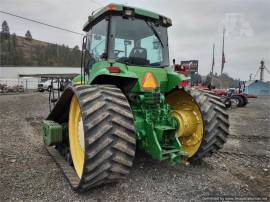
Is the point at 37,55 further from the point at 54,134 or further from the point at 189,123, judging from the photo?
the point at 189,123

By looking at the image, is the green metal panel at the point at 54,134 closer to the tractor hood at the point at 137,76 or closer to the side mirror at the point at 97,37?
the tractor hood at the point at 137,76

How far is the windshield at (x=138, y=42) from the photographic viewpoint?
4551 millimetres

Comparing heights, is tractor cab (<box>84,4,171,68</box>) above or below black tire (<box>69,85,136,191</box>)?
above

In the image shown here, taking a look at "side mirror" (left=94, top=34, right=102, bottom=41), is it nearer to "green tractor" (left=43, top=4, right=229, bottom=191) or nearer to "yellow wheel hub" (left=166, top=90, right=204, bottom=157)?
"green tractor" (left=43, top=4, right=229, bottom=191)

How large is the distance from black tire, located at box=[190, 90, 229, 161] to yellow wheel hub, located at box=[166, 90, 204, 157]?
11cm

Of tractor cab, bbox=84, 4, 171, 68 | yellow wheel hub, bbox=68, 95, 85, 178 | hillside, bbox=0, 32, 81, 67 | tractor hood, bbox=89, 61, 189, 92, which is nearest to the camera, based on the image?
tractor hood, bbox=89, 61, 189, 92

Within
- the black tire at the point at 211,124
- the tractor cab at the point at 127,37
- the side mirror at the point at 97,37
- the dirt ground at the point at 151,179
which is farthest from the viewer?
the side mirror at the point at 97,37

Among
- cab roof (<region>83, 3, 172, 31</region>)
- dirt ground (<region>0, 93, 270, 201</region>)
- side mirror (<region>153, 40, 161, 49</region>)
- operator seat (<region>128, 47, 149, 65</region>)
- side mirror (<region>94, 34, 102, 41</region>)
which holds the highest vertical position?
cab roof (<region>83, 3, 172, 31</region>)

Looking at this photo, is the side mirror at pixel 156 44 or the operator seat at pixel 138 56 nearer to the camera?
the operator seat at pixel 138 56

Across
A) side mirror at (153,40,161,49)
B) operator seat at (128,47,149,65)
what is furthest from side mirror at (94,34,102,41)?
side mirror at (153,40,161,49)

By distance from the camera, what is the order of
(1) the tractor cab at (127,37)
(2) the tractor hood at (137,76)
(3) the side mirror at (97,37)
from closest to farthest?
(2) the tractor hood at (137,76) → (1) the tractor cab at (127,37) → (3) the side mirror at (97,37)

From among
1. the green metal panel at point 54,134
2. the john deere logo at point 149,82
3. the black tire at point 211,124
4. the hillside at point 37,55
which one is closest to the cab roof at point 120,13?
the john deere logo at point 149,82

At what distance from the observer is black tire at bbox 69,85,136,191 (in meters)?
3.39

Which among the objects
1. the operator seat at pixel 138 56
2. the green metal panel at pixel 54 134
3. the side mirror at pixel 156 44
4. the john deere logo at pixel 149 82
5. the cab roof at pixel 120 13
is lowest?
the green metal panel at pixel 54 134
